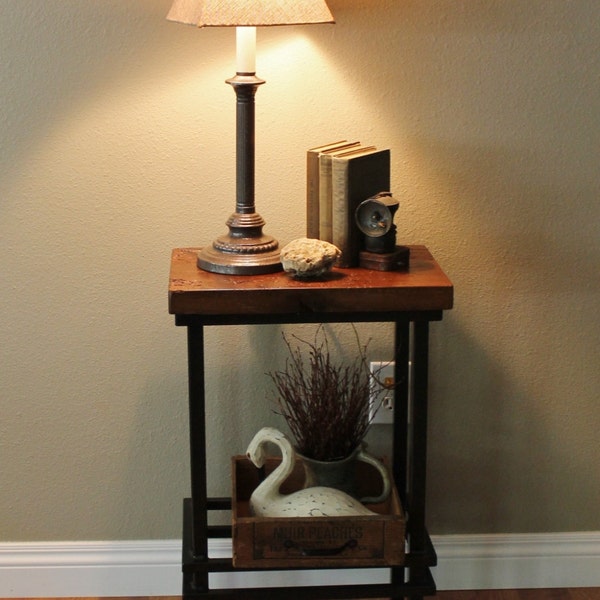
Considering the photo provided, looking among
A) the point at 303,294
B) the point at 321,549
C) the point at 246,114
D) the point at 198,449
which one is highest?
the point at 246,114

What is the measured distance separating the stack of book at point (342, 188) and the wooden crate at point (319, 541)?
44cm

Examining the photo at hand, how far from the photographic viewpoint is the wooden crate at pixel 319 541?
1754 mm

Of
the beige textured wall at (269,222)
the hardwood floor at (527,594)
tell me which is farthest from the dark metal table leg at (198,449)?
the hardwood floor at (527,594)

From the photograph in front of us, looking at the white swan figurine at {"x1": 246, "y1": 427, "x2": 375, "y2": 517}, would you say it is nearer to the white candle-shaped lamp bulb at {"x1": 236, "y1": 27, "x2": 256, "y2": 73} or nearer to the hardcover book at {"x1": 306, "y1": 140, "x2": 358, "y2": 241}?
the hardcover book at {"x1": 306, "y1": 140, "x2": 358, "y2": 241}

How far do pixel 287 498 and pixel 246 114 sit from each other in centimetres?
66

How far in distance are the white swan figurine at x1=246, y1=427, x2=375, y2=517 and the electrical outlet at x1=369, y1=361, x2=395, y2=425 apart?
10.4 inches

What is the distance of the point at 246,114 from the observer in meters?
1.72

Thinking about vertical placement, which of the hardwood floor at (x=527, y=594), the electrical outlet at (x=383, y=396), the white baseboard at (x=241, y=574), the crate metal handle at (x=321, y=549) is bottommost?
the hardwood floor at (x=527, y=594)

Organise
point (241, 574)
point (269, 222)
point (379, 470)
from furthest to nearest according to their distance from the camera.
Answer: point (241, 574), point (269, 222), point (379, 470)

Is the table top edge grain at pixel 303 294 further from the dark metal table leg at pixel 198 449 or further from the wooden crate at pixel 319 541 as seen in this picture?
the wooden crate at pixel 319 541

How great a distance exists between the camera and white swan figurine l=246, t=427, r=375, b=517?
5.84ft

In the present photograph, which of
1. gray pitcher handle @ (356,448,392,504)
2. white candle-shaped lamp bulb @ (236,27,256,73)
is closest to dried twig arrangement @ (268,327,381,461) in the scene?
gray pitcher handle @ (356,448,392,504)

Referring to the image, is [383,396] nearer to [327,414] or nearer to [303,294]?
[327,414]

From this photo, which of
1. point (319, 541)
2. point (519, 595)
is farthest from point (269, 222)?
point (519, 595)
